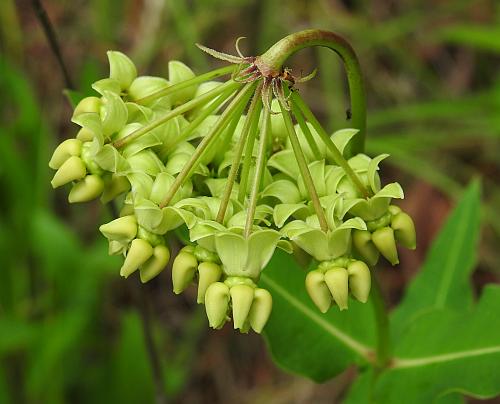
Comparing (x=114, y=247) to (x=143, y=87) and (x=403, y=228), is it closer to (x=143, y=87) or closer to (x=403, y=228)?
(x=143, y=87)

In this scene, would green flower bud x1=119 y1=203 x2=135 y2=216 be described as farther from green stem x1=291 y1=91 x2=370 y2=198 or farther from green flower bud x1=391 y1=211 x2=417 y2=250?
green flower bud x1=391 y1=211 x2=417 y2=250

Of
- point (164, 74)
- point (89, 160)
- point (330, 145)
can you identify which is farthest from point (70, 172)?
point (164, 74)

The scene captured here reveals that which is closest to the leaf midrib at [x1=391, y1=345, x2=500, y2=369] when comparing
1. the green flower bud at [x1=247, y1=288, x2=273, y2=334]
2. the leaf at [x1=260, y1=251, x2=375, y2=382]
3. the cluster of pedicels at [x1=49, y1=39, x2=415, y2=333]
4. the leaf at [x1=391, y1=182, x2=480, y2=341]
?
the leaf at [x1=260, y1=251, x2=375, y2=382]

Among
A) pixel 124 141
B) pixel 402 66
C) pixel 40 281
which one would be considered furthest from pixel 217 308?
pixel 402 66

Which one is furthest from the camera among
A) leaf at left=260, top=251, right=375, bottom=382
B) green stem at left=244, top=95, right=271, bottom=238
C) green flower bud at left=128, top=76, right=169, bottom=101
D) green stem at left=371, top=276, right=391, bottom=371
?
leaf at left=260, top=251, right=375, bottom=382

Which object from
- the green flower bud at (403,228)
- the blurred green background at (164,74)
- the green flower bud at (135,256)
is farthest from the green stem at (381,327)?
the blurred green background at (164,74)
